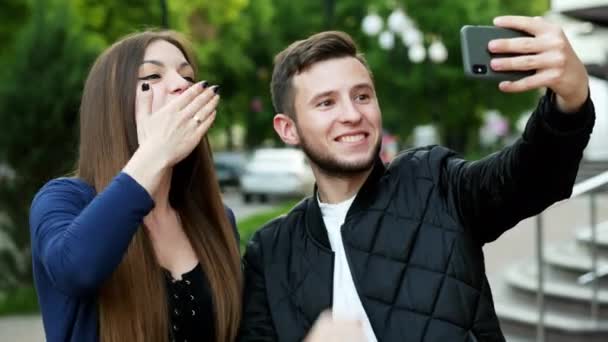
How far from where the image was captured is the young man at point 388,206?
72.1 inches

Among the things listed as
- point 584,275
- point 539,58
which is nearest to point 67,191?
point 539,58

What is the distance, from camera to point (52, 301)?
7.14 feet

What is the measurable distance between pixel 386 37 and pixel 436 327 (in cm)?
2210

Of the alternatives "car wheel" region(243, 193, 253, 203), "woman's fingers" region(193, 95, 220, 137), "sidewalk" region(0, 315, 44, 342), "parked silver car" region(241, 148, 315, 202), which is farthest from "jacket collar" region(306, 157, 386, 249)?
"car wheel" region(243, 193, 253, 203)

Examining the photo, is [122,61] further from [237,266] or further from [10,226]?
[10,226]

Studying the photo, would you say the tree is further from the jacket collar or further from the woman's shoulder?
the jacket collar

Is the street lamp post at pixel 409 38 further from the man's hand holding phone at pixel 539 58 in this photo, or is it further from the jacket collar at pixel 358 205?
the man's hand holding phone at pixel 539 58

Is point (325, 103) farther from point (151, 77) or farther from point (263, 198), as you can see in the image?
point (263, 198)

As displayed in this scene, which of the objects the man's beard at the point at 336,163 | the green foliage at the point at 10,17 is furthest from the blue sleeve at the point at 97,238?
the green foliage at the point at 10,17

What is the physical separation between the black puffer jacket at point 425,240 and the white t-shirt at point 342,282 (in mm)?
22

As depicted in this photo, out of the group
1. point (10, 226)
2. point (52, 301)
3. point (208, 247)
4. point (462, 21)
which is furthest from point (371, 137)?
point (462, 21)

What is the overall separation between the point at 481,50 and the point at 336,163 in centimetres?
59

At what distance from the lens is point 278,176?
22672 mm

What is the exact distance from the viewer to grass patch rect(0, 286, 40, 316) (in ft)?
27.9
